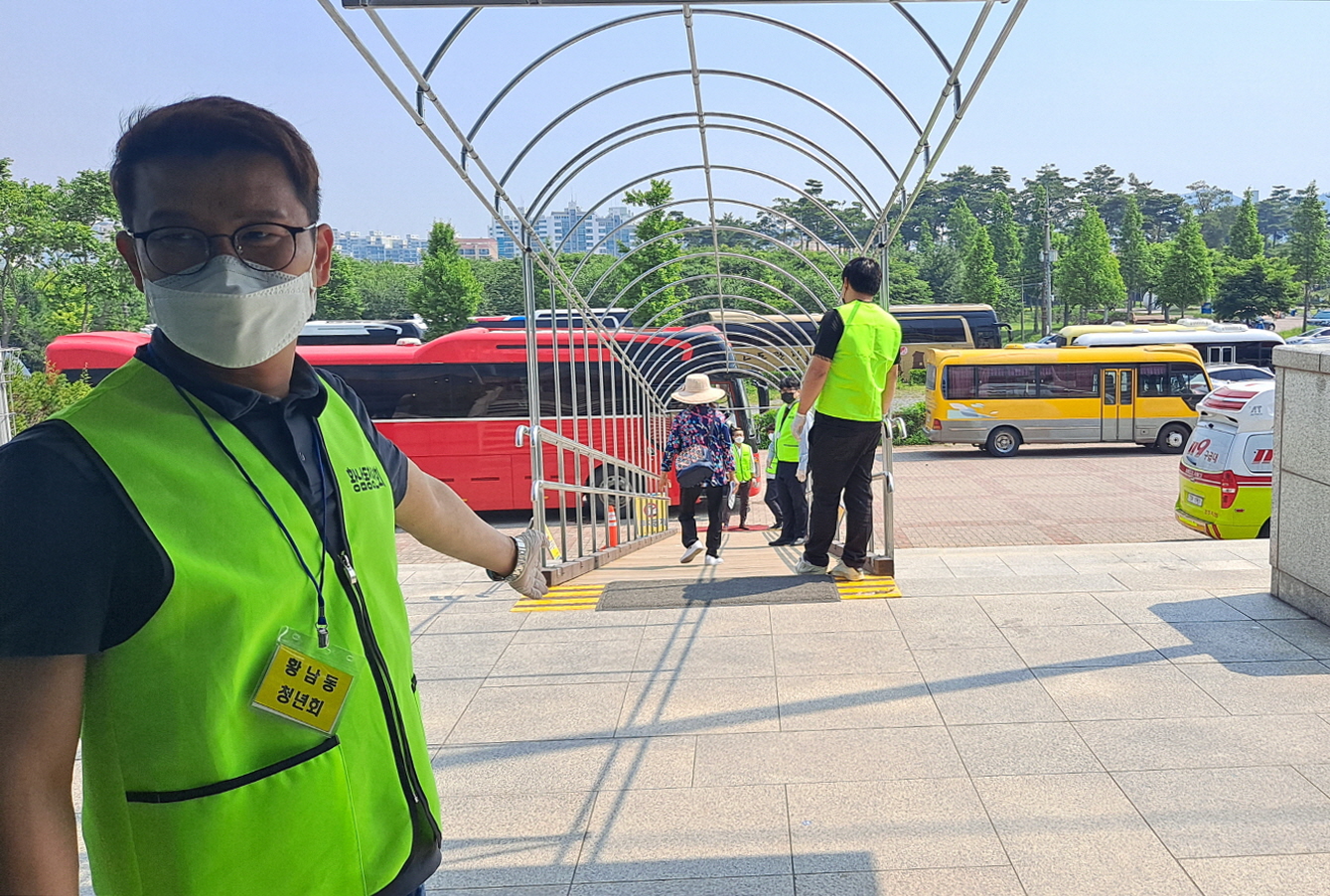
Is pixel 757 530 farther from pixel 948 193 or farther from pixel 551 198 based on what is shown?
pixel 948 193

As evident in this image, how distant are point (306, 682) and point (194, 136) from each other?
28.4 inches

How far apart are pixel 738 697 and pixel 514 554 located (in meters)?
2.19

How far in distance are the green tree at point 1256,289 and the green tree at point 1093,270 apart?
5.07m

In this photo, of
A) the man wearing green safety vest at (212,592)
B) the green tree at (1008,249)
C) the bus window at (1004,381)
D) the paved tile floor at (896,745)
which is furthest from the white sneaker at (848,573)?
the green tree at (1008,249)

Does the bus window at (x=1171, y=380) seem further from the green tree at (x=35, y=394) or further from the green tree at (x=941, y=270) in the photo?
the green tree at (x=941, y=270)

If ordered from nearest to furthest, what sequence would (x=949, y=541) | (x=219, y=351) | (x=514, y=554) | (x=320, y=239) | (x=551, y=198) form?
(x=219, y=351)
(x=320, y=239)
(x=514, y=554)
(x=551, y=198)
(x=949, y=541)

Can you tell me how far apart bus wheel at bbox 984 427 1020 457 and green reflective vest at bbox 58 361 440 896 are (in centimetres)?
2238

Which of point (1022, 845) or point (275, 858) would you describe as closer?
point (275, 858)

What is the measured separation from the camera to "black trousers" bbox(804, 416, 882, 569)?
5816 mm

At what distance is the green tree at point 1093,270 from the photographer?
49.5 metres

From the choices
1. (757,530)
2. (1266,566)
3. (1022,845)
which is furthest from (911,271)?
(1022,845)

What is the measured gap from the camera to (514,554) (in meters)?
2.18

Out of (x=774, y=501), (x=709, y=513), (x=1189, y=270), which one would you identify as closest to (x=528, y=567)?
(x=709, y=513)

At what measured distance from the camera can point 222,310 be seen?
1374 mm
